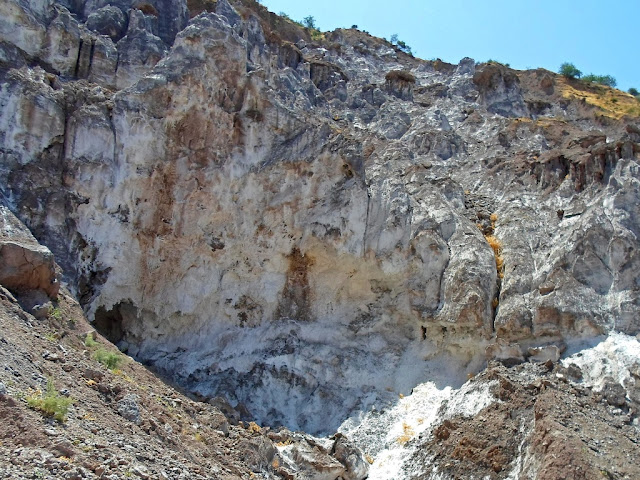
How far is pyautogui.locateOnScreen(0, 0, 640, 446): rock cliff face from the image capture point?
58.2 ft

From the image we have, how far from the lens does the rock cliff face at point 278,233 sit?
17.7 m

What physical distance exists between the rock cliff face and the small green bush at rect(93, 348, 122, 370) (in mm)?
3291

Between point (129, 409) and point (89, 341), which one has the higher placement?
point (89, 341)

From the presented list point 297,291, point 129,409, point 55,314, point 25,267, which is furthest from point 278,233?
point 129,409

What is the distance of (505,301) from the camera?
707 inches

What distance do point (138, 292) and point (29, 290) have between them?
495 centimetres

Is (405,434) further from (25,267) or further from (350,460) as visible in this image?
(25,267)

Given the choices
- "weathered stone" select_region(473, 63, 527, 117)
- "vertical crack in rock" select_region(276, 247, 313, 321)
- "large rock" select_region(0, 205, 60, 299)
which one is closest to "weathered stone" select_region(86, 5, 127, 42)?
"vertical crack in rock" select_region(276, 247, 313, 321)

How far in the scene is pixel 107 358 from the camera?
1462 centimetres

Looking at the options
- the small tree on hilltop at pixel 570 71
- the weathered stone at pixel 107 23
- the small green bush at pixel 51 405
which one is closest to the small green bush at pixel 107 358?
the small green bush at pixel 51 405

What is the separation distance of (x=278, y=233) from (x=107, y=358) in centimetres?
719

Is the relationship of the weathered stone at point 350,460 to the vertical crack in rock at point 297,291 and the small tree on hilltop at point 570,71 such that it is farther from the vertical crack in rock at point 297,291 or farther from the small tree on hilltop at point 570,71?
the small tree on hilltop at point 570,71

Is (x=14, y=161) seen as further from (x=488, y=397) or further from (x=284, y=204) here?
(x=488, y=397)

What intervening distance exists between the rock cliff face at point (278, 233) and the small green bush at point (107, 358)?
10.8 feet
